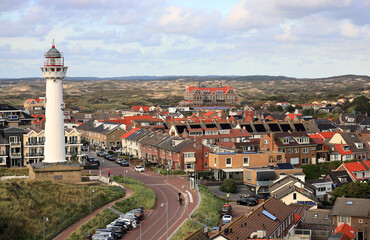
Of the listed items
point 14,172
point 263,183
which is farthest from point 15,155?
point 263,183

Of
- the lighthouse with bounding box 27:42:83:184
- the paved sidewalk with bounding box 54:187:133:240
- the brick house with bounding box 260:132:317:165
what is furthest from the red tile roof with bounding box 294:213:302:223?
the brick house with bounding box 260:132:317:165

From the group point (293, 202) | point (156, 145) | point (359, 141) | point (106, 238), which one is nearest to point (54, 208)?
point (106, 238)

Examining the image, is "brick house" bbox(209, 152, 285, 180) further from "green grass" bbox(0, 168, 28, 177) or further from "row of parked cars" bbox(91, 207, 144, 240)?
"row of parked cars" bbox(91, 207, 144, 240)

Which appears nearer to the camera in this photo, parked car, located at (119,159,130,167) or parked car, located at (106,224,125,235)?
parked car, located at (106,224,125,235)

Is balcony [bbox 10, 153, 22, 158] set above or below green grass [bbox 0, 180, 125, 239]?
above

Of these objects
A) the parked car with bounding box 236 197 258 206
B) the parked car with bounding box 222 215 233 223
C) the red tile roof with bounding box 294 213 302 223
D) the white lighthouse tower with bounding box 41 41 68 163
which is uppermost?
the white lighthouse tower with bounding box 41 41 68 163

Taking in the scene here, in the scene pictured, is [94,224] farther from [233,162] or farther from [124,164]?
[124,164]

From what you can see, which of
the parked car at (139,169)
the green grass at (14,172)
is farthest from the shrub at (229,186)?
the green grass at (14,172)
